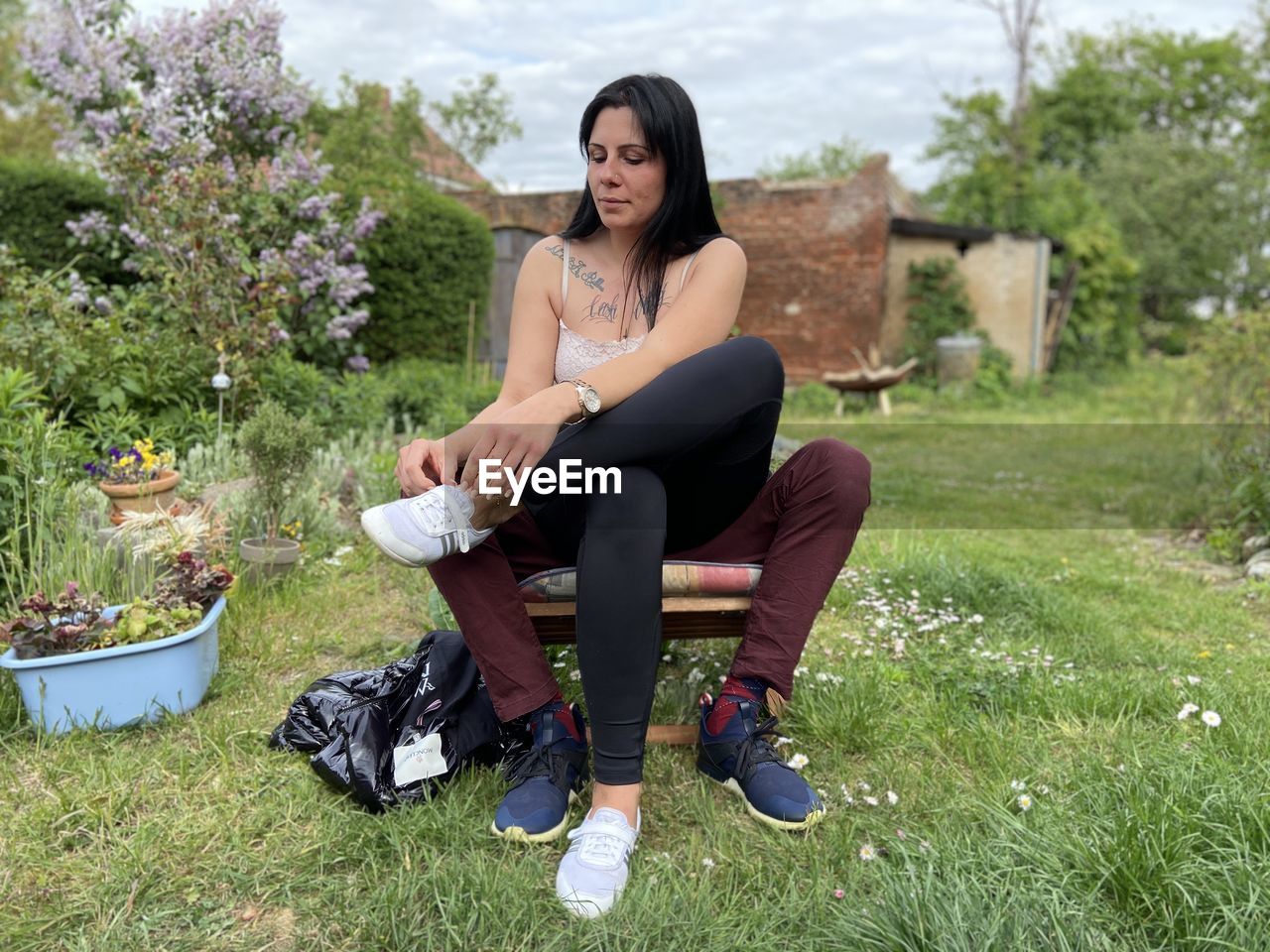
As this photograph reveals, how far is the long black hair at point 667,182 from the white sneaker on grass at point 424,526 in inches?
24.1

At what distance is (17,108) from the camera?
65.5 feet

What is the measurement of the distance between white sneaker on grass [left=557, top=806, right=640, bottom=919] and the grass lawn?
0.09 feet

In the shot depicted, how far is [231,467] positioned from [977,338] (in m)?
10.4

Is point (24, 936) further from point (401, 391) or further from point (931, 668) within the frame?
point (401, 391)

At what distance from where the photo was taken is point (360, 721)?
1.76 meters

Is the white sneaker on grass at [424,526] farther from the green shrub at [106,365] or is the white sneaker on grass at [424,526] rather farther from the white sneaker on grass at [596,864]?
the green shrub at [106,365]

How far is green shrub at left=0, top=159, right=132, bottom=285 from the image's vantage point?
6.31 metres

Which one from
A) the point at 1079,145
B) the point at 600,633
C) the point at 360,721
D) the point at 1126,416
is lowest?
the point at 1126,416

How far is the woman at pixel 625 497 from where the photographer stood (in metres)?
1.54

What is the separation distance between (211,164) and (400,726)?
441 centimetres

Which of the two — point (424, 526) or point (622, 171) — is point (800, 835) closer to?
point (424, 526)

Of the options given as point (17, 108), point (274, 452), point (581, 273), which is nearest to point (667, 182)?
point (581, 273)

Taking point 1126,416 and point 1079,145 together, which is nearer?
point 1126,416

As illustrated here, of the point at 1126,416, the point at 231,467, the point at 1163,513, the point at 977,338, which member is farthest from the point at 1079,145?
the point at 231,467
